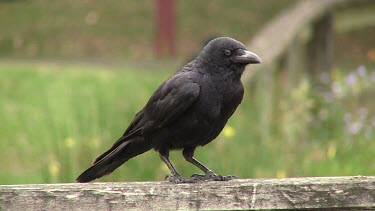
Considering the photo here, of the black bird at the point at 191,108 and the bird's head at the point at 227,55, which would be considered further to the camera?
the bird's head at the point at 227,55

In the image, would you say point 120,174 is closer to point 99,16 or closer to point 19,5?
point 99,16

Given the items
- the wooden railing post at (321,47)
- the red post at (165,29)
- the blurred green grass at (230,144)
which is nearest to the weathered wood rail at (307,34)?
the wooden railing post at (321,47)

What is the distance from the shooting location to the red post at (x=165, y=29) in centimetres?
1688

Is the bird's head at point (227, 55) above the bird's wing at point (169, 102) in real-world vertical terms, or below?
above

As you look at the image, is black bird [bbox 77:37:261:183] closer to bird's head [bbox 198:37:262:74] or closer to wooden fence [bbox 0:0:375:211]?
bird's head [bbox 198:37:262:74]

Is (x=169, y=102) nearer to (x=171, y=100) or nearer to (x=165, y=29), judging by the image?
(x=171, y=100)

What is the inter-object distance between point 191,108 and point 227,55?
1.06 feet

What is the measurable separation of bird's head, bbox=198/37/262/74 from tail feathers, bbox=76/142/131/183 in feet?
1.91

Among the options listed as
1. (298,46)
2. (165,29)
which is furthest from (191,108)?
(165,29)

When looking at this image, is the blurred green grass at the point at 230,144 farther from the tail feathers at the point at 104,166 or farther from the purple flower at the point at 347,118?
the tail feathers at the point at 104,166

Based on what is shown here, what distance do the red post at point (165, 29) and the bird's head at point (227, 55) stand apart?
13.0 meters

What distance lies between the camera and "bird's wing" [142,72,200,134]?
372cm

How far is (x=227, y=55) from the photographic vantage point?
3.90m

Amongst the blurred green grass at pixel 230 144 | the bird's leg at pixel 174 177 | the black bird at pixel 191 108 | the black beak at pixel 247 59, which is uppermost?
the blurred green grass at pixel 230 144
